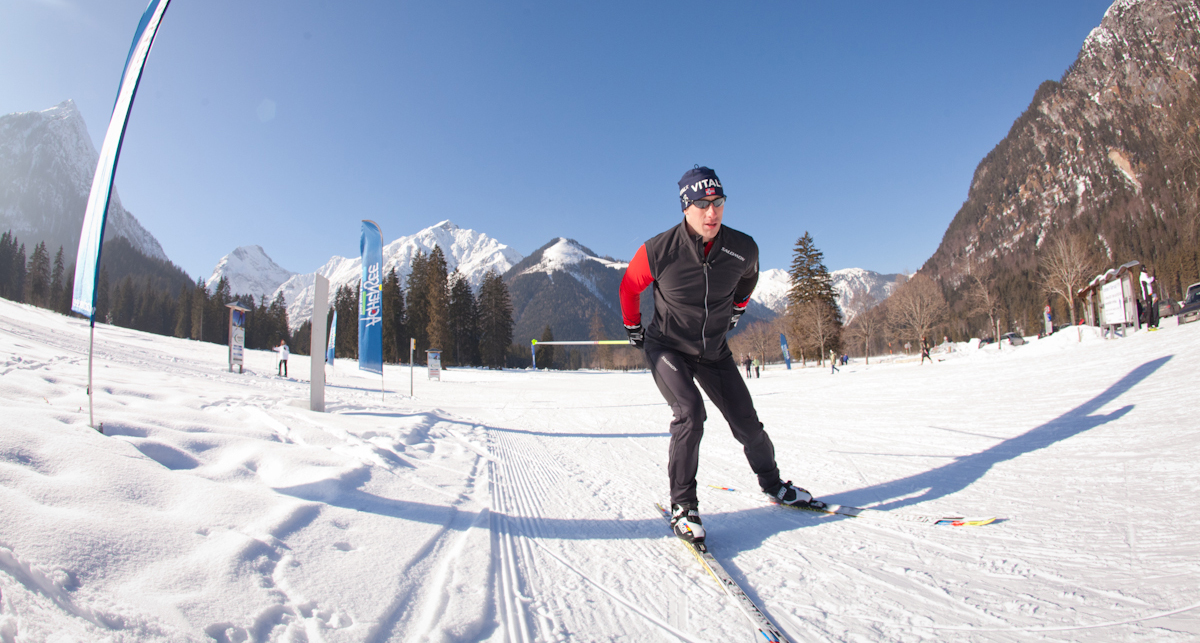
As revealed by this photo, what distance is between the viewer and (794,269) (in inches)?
1625

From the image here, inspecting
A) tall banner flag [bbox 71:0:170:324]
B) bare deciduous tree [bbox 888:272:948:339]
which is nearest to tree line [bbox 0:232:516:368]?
tall banner flag [bbox 71:0:170:324]

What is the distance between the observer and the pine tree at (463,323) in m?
51.1

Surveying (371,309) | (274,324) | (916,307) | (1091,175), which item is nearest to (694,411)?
(371,309)

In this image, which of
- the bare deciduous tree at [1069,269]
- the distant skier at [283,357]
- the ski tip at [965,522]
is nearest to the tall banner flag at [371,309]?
the distant skier at [283,357]

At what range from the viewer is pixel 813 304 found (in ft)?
127

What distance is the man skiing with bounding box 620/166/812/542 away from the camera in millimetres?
2646

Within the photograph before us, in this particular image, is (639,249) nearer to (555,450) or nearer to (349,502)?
(349,502)

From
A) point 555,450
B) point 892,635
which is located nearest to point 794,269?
point 555,450

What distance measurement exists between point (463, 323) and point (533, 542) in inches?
2069

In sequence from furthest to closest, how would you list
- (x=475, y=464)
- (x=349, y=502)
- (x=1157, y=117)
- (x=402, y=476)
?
(x=1157, y=117) < (x=475, y=464) < (x=402, y=476) < (x=349, y=502)

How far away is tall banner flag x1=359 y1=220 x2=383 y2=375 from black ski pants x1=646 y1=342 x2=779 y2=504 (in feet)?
37.5

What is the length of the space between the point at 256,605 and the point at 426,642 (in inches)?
21.3

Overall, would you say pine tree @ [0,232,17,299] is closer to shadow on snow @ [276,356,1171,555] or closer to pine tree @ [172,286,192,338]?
pine tree @ [172,286,192,338]

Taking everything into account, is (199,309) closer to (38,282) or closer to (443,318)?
(38,282)
